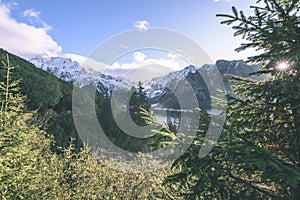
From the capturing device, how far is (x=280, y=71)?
314 cm

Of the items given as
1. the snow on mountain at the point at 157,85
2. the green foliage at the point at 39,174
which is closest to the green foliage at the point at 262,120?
the green foliage at the point at 39,174

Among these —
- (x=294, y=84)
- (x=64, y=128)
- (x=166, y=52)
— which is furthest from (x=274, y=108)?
(x=64, y=128)

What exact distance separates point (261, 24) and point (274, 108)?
125cm

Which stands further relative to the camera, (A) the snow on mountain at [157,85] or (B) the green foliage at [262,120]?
(A) the snow on mountain at [157,85]

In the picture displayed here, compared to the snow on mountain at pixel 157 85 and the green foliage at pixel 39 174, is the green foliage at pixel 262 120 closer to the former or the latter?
the green foliage at pixel 39 174

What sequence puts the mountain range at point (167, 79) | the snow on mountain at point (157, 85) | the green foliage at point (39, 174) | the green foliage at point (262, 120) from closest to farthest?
the green foliage at point (262, 120) < the green foliage at point (39, 174) < the mountain range at point (167, 79) < the snow on mountain at point (157, 85)

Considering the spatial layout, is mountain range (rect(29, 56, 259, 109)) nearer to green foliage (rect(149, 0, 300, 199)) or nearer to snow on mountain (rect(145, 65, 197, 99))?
snow on mountain (rect(145, 65, 197, 99))

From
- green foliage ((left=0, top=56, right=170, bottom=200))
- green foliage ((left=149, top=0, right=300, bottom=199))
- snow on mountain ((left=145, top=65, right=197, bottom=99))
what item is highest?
snow on mountain ((left=145, top=65, right=197, bottom=99))

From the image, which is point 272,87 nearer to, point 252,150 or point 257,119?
point 257,119

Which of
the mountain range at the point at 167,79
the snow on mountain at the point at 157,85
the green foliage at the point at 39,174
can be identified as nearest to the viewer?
the green foliage at the point at 39,174

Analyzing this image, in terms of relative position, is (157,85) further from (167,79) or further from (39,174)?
(39,174)

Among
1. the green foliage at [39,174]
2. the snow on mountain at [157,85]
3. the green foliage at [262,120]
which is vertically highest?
the snow on mountain at [157,85]

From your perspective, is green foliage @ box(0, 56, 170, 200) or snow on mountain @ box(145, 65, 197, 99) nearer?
green foliage @ box(0, 56, 170, 200)

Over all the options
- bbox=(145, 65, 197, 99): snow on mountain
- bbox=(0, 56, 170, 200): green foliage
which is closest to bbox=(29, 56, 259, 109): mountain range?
bbox=(145, 65, 197, 99): snow on mountain
